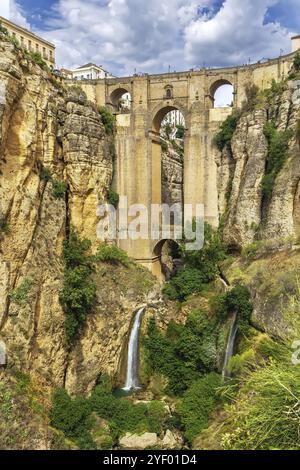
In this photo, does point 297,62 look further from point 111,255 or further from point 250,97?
point 111,255

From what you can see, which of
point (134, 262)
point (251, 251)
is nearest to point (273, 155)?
point (251, 251)

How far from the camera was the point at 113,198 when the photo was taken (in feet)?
88.8

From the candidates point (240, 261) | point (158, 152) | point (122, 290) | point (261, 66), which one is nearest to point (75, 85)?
point (158, 152)

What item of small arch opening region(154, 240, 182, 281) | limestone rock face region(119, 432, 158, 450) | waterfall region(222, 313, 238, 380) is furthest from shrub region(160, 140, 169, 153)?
limestone rock face region(119, 432, 158, 450)

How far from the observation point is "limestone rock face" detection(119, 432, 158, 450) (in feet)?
55.8

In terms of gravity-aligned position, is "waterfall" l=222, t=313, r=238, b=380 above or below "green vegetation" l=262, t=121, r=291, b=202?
below

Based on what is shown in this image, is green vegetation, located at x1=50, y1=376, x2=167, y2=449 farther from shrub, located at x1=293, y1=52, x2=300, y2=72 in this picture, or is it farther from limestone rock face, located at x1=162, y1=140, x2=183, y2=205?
shrub, located at x1=293, y1=52, x2=300, y2=72

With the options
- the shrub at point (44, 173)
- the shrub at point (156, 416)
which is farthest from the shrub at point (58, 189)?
the shrub at point (156, 416)

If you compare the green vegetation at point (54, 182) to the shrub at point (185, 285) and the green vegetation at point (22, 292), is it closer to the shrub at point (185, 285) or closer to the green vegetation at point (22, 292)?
the green vegetation at point (22, 292)

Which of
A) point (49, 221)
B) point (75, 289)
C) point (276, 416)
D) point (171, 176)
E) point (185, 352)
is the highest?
point (171, 176)

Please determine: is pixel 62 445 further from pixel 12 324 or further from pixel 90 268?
pixel 90 268

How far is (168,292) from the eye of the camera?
25203 millimetres

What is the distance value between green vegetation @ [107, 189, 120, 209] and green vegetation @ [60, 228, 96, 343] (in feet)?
15.7

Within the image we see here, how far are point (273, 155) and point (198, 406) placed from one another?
13.8 metres
